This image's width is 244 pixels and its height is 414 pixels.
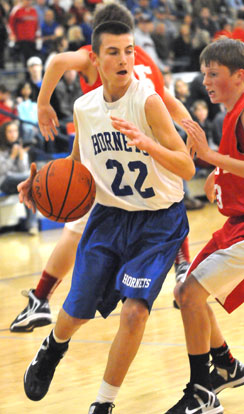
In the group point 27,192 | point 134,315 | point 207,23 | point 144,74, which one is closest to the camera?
point 134,315

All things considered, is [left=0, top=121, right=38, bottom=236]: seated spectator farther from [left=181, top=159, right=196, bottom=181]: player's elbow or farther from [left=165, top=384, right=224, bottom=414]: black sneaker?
[left=181, top=159, right=196, bottom=181]: player's elbow

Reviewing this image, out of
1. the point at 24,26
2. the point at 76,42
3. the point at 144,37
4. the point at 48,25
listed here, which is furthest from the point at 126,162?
the point at 48,25

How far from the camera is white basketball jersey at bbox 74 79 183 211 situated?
3.31 metres

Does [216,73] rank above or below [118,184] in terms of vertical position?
above

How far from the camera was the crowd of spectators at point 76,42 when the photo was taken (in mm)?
9930

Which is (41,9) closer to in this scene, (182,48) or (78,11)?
(78,11)

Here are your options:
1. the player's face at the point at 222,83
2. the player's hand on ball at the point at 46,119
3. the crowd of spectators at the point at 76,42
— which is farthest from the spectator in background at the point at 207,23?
the player's face at the point at 222,83

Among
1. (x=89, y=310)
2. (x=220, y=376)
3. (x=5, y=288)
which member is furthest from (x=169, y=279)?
(x=89, y=310)

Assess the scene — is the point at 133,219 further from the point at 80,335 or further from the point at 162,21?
the point at 162,21

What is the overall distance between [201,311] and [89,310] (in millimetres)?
492

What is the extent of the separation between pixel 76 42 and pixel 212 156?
355 inches

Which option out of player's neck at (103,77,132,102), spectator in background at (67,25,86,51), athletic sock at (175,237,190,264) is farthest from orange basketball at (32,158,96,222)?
spectator in background at (67,25,86,51)

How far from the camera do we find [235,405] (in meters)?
3.57

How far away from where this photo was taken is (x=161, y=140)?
3215 mm
